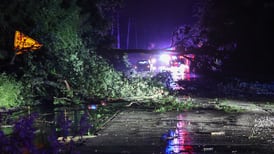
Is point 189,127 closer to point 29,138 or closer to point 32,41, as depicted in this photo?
point 29,138

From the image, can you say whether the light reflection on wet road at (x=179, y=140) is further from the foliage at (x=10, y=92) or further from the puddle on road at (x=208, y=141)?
the foliage at (x=10, y=92)

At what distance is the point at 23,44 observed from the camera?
45.3ft

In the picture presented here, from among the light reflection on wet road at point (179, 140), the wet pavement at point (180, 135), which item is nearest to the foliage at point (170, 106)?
the wet pavement at point (180, 135)

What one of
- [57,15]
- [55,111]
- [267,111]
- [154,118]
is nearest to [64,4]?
[57,15]

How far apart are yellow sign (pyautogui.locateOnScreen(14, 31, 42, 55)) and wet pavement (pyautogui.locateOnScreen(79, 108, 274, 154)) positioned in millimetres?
4701

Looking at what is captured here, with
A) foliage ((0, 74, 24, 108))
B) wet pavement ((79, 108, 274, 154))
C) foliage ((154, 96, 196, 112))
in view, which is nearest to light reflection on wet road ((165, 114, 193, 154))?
wet pavement ((79, 108, 274, 154))

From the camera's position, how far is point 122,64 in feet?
84.2

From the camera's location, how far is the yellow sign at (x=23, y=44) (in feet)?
45.0

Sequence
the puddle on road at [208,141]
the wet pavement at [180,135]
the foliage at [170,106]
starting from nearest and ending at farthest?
the puddle on road at [208,141], the wet pavement at [180,135], the foliage at [170,106]

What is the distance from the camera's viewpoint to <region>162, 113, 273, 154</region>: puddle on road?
6.58 m

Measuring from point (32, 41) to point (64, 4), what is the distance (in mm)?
3969

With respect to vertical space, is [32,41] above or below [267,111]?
above

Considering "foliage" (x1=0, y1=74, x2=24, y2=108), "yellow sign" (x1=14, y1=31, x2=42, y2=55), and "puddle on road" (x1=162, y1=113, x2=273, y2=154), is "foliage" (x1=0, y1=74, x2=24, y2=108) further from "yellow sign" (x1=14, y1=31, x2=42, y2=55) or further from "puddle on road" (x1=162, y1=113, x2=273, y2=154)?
"puddle on road" (x1=162, y1=113, x2=273, y2=154)

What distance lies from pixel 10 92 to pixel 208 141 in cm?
728
